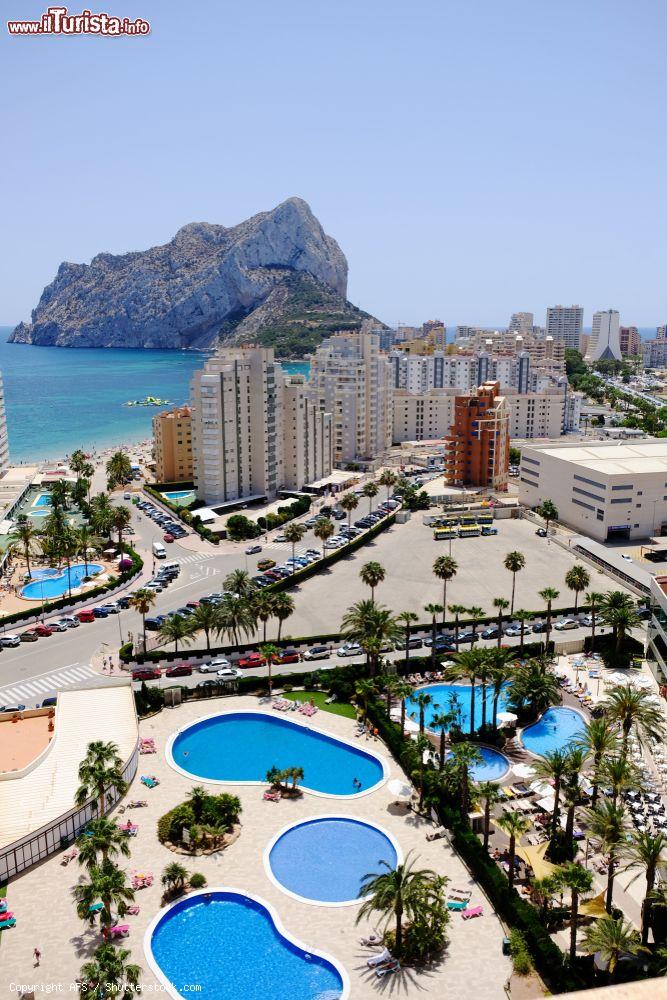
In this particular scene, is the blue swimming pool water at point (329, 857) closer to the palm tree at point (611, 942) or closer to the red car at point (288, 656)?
the palm tree at point (611, 942)

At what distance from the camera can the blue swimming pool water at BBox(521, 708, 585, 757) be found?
44.1 meters

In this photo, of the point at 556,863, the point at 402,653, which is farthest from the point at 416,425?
the point at 556,863

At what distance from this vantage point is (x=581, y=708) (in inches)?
1877

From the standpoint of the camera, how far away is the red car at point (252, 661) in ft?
174

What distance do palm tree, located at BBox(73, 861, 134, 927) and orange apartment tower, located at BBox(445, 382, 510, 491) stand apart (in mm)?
87185

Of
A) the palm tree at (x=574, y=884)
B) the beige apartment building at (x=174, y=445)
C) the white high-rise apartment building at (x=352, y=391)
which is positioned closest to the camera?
the palm tree at (x=574, y=884)

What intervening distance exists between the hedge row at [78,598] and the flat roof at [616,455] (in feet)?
167

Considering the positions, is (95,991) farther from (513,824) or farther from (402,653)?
(402,653)

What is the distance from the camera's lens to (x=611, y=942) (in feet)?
83.0

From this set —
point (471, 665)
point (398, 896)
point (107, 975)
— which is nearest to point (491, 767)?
point (471, 665)

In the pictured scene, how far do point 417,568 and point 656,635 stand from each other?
27.5 m

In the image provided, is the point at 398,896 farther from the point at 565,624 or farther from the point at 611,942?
the point at 565,624

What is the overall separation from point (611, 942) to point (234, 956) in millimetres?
13759

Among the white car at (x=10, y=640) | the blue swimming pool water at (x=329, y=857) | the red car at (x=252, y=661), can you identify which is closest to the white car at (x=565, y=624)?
the red car at (x=252, y=661)
